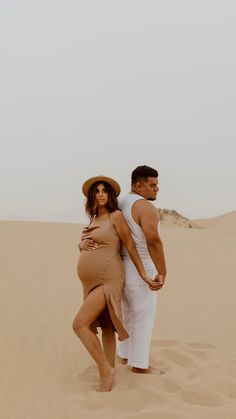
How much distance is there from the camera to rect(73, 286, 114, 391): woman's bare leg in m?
Answer: 5.34

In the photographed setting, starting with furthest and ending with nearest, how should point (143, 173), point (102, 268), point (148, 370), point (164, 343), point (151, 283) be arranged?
point (164, 343) < point (148, 370) < point (143, 173) < point (151, 283) < point (102, 268)

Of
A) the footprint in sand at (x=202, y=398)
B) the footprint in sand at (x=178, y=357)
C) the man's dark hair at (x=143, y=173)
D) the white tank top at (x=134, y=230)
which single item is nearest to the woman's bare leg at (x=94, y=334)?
the white tank top at (x=134, y=230)

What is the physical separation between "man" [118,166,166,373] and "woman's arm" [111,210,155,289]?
0.13 metres

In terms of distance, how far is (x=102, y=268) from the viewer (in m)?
5.40

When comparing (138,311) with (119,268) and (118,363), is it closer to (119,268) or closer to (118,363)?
(119,268)

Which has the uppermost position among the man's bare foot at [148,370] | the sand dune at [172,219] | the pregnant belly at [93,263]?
the sand dune at [172,219]

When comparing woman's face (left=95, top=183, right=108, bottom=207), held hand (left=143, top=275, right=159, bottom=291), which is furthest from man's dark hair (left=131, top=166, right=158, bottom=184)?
held hand (left=143, top=275, right=159, bottom=291)

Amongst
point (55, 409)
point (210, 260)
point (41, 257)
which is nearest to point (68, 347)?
point (55, 409)

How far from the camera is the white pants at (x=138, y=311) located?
5.64 meters

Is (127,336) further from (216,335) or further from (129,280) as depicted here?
(216,335)

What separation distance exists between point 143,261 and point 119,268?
327 mm

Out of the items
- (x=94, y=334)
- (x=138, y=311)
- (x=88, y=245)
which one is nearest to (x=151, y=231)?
(x=88, y=245)

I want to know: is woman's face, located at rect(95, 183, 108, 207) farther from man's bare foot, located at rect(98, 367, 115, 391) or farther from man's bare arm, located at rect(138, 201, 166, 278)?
man's bare foot, located at rect(98, 367, 115, 391)

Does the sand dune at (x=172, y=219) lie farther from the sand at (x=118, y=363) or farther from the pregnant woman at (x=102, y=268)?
the pregnant woman at (x=102, y=268)
